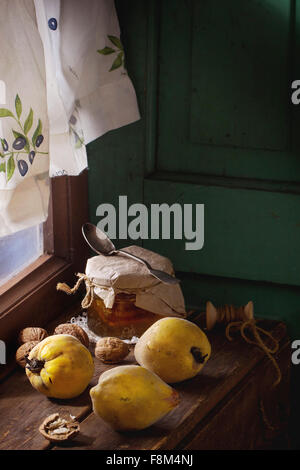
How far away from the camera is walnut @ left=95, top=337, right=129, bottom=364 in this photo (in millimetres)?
1290

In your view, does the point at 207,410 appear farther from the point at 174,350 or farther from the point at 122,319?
the point at 122,319

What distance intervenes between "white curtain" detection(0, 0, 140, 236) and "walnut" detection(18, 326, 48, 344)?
0.72 ft

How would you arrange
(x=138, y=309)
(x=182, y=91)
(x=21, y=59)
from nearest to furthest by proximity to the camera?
(x=21, y=59) → (x=138, y=309) → (x=182, y=91)

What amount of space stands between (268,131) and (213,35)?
214 mm

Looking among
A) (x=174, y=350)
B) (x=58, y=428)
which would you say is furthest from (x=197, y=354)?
(x=58, y=428)

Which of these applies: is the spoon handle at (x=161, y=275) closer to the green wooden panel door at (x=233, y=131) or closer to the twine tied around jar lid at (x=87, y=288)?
the twine tied around jar lid at (x=87, y=288)

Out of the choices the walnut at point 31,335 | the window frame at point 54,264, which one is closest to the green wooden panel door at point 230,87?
the window frame at point 54,264

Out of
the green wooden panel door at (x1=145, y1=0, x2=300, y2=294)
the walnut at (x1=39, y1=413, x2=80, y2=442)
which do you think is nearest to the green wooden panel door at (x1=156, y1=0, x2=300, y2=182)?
the green wooden panel door at (x1=145, y1=0, x2=300, y2=294)

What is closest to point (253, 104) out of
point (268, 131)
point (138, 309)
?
point (268, 131)

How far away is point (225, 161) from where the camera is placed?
4.83ft

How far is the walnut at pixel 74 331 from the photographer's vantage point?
132cm

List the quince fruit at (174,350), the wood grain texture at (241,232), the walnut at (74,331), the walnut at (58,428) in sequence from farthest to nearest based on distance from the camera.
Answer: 1. the wood grain texture at (241,232)
2. the walnut at (74,331)
3. the quince fruit at (174,350)
4. the walnut at (58,428)

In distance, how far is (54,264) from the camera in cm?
150

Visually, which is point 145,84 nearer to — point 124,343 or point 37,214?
point 37,214
